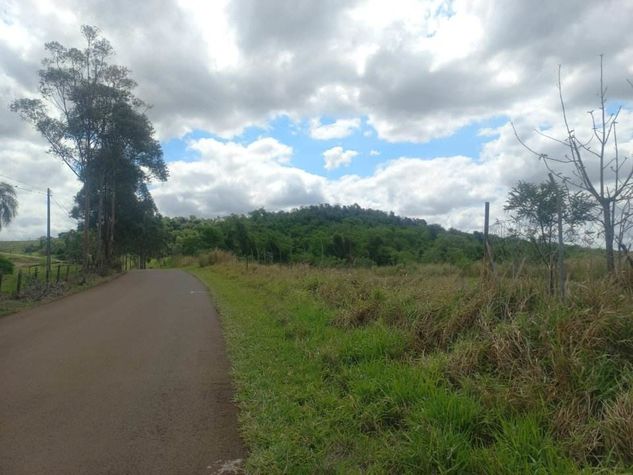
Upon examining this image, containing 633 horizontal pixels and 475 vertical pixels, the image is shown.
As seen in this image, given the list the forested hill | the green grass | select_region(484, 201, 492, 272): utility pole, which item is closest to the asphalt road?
select_region(484, 201, 492, 272): utility pole

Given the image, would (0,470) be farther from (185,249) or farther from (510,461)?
(185,249)

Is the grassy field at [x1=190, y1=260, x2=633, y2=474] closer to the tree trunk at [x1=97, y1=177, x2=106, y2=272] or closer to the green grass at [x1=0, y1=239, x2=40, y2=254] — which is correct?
the tree trunk at [x1=97, y1=177, x2=106, y2=272]

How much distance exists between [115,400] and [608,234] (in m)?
5.68

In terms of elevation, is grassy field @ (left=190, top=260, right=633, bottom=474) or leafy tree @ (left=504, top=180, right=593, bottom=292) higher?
leafy tree @ (left=504, top=180, right=593, bottom=292)

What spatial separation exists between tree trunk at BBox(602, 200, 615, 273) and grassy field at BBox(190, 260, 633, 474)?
1.19 feet

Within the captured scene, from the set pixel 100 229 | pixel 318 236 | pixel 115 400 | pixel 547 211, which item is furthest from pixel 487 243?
pixel 318 236

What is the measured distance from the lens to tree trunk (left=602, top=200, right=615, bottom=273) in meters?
5.05

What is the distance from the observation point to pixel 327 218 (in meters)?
61.6

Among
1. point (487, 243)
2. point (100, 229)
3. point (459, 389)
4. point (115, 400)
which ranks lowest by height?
point (115, 400)

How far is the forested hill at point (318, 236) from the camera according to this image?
102ft

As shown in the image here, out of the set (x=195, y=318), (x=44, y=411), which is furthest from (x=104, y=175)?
(x=44, y=411)

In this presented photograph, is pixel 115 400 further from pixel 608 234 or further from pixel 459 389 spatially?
pixel 608 234

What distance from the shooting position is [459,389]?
14.7 feet

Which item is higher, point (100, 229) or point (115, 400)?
point (100, 229)
